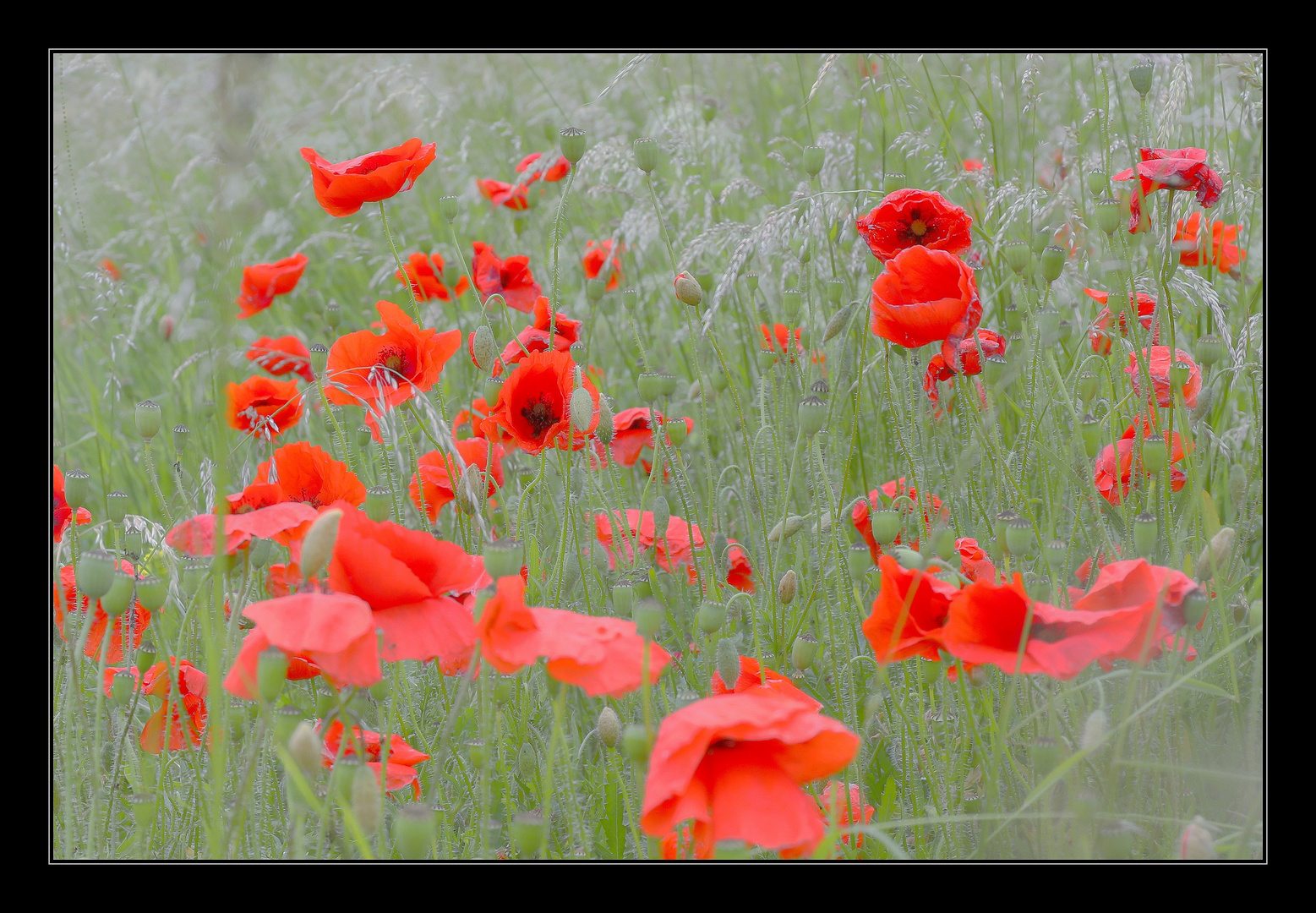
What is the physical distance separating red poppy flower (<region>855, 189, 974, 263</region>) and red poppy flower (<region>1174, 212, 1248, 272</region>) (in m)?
0.47

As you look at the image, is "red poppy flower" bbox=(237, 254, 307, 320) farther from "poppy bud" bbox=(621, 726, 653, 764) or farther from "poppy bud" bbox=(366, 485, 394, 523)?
"poppy bud" bbox=(621, 726, 653, 764)

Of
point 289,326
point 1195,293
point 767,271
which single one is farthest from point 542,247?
point 1195,293

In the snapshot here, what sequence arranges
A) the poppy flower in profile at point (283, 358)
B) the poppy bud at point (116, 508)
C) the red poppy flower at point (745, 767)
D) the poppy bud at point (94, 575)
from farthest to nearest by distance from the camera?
the poppy flower in profile at point (283, 358) < the poppy bud at point (116, 508) < the poppy bud at point (94, 575) < the red poppy flower at point (745, 767)

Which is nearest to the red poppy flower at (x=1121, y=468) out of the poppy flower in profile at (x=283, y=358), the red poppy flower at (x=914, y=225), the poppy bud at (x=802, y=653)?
the red poppy flower at (x=914, y=225)

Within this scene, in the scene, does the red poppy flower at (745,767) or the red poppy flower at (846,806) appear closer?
the red poppy flower at (745,767)

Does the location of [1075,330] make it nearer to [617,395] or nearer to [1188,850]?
[617,395]

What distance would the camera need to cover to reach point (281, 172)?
10.3 ft

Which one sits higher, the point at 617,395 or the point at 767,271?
the point at 767,271

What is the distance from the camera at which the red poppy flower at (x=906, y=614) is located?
2.39 feet

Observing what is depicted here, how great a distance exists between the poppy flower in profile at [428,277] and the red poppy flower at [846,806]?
1113 millimetres

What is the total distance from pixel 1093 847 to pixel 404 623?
0.52 metres

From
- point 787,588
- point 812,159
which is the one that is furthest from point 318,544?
point 812,159

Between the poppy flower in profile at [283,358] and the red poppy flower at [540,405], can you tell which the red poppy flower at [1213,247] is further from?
the poppy flower in profile at [283,358]
